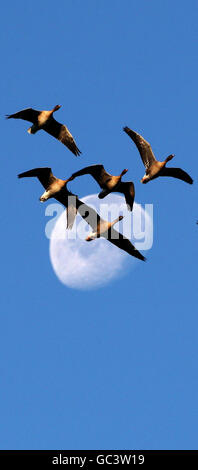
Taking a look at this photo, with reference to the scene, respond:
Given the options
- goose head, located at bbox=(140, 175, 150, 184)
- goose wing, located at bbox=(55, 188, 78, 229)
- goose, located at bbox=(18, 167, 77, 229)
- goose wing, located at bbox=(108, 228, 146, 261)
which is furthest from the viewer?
goose wing, located at bbox=(108, 228, 146, 261)

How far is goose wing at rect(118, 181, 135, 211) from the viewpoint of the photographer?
155 feet

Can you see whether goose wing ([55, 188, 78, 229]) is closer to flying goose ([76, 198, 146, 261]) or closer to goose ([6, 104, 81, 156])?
flying goose ([76, 198, 146, 261])

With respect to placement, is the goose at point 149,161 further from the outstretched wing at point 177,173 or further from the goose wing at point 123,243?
the goose wing at point 123,243

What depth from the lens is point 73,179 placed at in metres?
46.5

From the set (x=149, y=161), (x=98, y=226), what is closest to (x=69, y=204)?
(x=98, y=226)

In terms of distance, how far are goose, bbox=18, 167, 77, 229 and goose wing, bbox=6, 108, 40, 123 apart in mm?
2591

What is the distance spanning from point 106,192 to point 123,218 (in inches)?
78.9

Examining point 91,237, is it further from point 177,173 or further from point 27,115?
point 27,115

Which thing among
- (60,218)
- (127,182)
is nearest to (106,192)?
(127,182)

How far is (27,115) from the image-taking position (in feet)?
156

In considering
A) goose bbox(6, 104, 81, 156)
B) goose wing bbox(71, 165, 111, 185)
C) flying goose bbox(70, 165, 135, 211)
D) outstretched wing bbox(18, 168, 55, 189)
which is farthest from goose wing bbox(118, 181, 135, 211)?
outstretched wing bbox(18, 168, 55, 189)

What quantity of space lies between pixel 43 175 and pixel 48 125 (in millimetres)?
2586

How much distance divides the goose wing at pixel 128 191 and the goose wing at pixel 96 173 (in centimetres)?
90

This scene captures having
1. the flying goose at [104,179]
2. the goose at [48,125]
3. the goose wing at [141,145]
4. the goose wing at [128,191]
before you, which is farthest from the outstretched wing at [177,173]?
the goose at [48,125]
